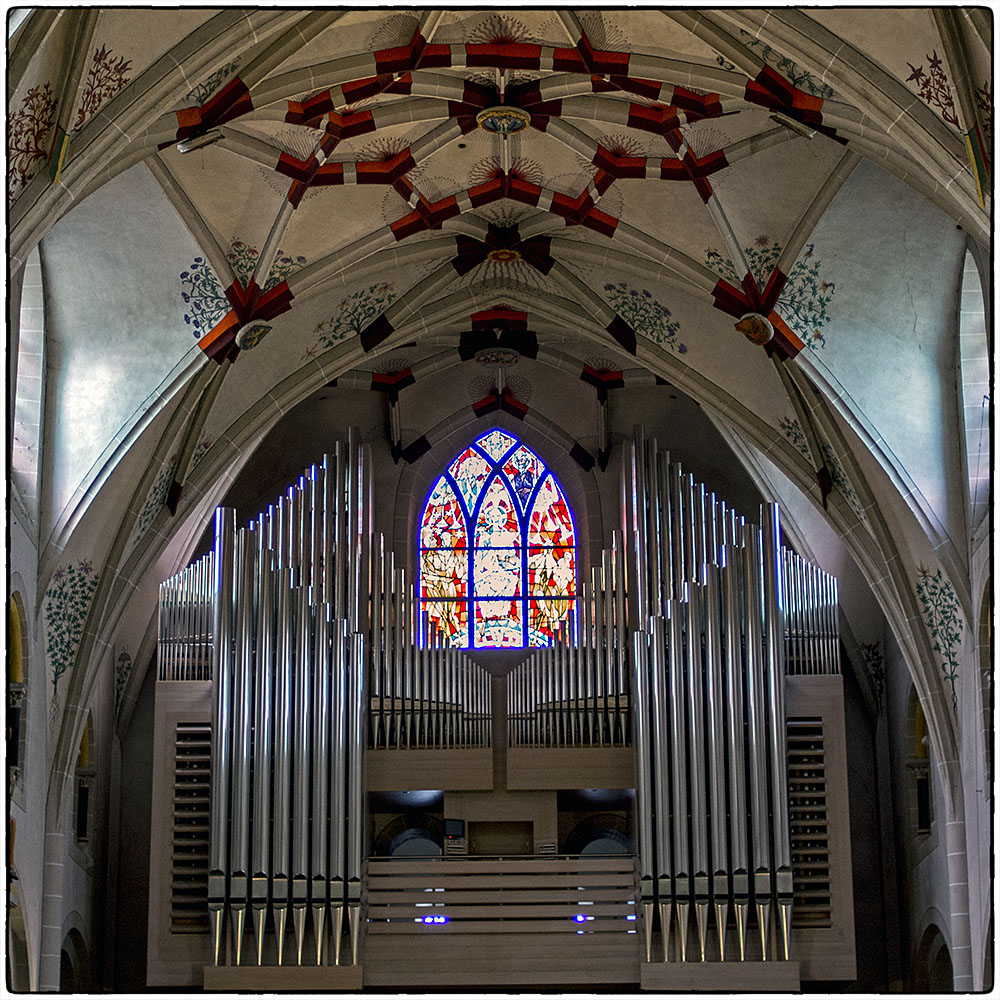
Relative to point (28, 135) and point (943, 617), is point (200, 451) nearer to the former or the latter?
point (28, 135)

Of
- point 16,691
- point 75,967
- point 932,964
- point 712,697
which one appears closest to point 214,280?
point 16,691

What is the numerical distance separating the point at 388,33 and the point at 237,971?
8647 millimetres

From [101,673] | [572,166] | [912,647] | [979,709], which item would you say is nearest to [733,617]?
[912,647]

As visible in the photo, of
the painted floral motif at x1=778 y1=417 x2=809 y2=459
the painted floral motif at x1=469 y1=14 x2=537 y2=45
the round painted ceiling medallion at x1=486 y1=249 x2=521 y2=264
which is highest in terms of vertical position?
the painted floral motif at x1=469 y1=14 x2=537 y2=45

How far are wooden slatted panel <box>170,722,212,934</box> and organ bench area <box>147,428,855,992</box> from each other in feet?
0.13

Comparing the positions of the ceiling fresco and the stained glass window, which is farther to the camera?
the stained glass window

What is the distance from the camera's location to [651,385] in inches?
781

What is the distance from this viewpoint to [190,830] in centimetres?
1741

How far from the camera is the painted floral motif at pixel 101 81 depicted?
12.1 m

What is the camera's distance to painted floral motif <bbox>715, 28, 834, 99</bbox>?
12945 millimetres

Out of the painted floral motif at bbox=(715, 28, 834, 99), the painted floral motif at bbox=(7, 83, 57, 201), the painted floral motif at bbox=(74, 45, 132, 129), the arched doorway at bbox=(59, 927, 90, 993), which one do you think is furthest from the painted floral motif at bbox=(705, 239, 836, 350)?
the arched doorway at bbox=(59, 927, 90, 993)

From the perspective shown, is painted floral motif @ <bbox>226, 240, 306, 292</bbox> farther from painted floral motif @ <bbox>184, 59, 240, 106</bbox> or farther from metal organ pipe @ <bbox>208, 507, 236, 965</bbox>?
metal organ pipe @ <bbox>208, 507, 236, 965</bbox>

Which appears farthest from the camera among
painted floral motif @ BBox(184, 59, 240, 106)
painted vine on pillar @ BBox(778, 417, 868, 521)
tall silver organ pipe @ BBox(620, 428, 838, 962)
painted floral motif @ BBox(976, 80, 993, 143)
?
tall silver organ pipe @ BBox(620, 428, 838, 962)

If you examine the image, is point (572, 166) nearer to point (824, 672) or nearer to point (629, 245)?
point (629, 245)
